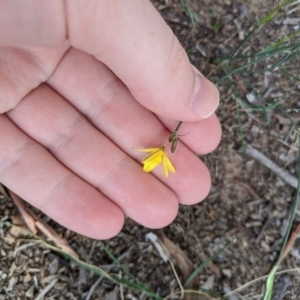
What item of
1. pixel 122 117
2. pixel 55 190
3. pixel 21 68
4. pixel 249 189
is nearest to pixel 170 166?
pixel 122 117

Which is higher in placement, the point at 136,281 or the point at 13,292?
the point at 13,292

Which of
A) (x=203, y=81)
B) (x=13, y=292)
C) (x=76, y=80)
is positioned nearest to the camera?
(x=203, y=81)

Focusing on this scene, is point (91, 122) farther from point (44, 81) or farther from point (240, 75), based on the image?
point (240, 75)

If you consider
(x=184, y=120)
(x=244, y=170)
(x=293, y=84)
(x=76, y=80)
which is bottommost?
(x=244, y=170)

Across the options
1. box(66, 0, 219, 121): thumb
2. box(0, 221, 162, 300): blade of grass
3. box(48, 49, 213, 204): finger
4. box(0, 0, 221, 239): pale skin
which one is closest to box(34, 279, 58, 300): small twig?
box(0, 221, 162, 300): blade of grass

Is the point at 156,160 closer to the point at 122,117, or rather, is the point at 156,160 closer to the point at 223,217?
the point at 122,117

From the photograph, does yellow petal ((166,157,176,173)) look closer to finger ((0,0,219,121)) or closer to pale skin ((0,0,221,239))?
pale skin ((0,0,221,239))

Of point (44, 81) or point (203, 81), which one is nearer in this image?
point (203, 81)

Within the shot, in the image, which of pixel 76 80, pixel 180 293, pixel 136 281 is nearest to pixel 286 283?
pixel 180 293
